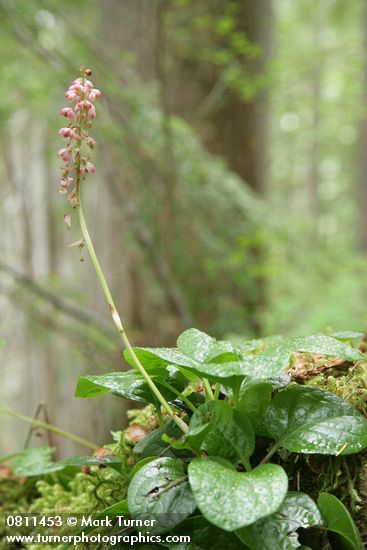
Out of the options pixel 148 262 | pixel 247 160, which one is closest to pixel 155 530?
pixel 148 262

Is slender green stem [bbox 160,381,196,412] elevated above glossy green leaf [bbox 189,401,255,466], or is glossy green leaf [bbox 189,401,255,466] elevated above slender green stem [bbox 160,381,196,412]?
slender green stem [bbox 160,381,196,412]

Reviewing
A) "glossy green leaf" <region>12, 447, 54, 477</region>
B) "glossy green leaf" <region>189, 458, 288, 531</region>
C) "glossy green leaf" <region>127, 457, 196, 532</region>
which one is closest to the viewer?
"glossy green leaf" <region>189, 458, 288, 531</region>

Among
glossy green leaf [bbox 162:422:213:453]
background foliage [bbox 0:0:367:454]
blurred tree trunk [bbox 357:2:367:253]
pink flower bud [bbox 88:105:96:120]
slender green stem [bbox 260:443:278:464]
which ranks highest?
blurred tree trunk [bbox 357:2:367:253]

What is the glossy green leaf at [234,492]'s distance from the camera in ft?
2.74

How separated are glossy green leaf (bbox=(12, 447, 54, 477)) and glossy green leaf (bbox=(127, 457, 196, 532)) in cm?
57

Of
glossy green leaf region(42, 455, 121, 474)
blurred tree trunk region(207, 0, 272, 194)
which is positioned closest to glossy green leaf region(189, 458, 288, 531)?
glossy green leaf region(42, 455, 121, 474)

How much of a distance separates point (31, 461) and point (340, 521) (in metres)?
0.93

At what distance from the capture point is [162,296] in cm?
459

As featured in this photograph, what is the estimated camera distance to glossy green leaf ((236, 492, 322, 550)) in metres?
0.92

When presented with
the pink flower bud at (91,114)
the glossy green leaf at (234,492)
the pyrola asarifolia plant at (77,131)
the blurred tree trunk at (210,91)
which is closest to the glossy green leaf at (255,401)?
the glossy green leaf at (234,492)

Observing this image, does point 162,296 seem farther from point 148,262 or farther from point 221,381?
point 221,381

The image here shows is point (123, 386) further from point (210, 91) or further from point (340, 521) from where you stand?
point (210, 91)

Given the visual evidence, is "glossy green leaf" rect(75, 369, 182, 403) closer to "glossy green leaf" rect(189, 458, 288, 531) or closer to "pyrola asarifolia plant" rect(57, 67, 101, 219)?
"glossy green leaf" rect(189, 458, 288, 531)

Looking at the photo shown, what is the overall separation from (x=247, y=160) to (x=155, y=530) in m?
5.14
